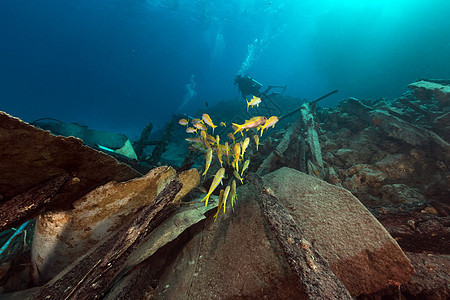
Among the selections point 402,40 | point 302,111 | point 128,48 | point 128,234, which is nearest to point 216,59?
point 128,48

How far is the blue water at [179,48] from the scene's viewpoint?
44.7 metres

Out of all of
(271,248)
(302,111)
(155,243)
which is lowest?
(271,248)

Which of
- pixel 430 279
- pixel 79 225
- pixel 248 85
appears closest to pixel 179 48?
pixel 248 85

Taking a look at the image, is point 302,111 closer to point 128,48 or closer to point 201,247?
point 201,247

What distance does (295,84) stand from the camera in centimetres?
11144

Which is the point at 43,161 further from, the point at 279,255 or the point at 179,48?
the point at 179,48

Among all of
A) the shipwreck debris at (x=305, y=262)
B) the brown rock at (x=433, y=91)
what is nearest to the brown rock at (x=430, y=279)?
the shipwreck debris at (x=305, y=262)

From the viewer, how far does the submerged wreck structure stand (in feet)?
5.30

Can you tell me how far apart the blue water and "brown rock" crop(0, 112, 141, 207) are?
67.0 feet

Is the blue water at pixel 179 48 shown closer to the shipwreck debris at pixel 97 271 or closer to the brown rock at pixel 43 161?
the brown rock at pixel 43 161

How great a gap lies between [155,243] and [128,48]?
88.9 metres

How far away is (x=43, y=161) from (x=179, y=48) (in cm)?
8826

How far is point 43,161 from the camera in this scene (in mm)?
1724

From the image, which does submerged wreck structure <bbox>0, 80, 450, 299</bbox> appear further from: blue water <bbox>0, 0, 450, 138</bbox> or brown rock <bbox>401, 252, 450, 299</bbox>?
blue water <bbox>0, 0, 450, 138</bbox>
